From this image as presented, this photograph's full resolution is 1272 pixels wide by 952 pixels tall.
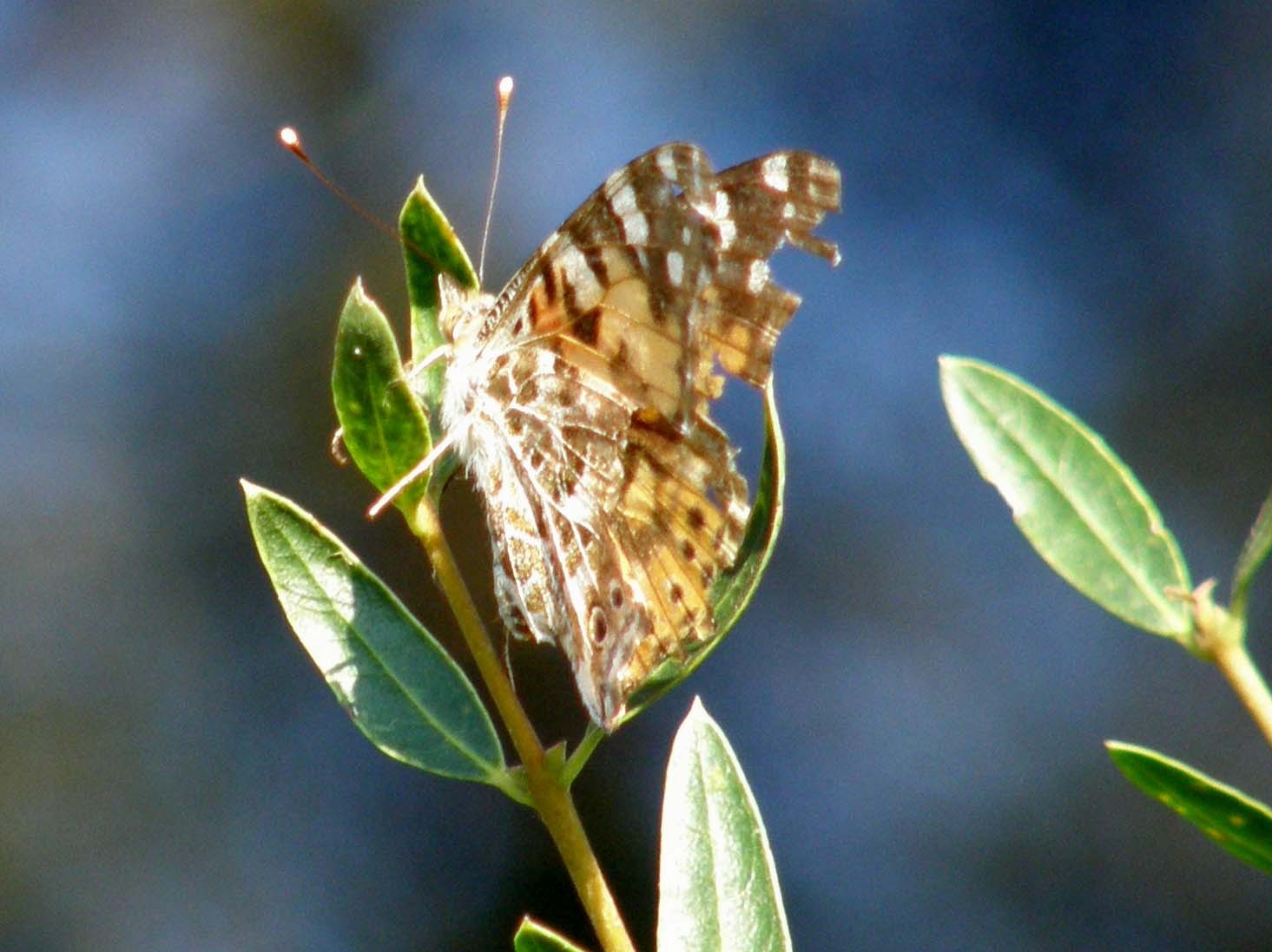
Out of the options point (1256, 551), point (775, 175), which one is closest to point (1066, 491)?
point (1256, 551)

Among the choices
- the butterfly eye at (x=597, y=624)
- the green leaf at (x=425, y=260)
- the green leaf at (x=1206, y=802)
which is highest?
the green leaf at (x=425, y=260)

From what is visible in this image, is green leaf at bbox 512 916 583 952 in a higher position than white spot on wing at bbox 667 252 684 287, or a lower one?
lower

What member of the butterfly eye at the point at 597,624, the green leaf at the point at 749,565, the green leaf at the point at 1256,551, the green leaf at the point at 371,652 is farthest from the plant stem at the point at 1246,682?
the butterfly eye at the point at 597,624

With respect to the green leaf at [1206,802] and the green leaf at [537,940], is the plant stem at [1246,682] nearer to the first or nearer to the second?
the green leaf at [1206,802]

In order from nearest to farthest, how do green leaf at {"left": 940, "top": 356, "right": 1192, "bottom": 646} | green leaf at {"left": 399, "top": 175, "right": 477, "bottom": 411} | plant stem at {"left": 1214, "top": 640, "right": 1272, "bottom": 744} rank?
plant stem at {"left": 1214, "top": 640, "right": 1272, "bottom": 744}, green leaf at {"left": 940, "top": 356, "right": 1192, "bottom": 646}, green leaf at {"left": 399, "top": 175, "right": 477, "bottom": 411}

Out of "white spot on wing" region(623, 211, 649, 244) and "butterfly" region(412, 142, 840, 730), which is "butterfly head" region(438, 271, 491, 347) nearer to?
"butterfly" region(412, 142, 840, 730)

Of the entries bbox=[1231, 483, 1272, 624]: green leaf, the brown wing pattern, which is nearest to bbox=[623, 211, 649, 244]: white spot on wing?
the brown wing pattern

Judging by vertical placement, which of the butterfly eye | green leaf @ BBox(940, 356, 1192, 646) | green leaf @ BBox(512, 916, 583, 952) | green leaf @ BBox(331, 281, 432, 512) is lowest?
green leaf @ BBox(512, 916, 583, 952)
